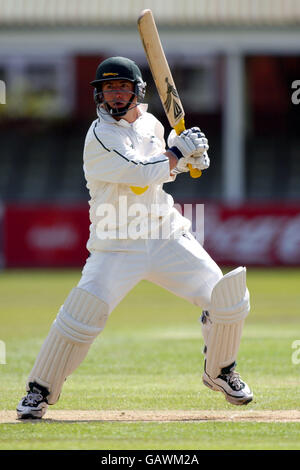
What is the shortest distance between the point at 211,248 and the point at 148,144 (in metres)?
11.4

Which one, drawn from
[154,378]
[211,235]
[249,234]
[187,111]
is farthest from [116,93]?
[187,111]

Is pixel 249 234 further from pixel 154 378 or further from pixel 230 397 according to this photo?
pixel 230 397

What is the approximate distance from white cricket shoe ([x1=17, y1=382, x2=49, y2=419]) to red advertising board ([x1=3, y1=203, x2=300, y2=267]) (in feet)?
37.9

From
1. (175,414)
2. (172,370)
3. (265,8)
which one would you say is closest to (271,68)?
(265,8)

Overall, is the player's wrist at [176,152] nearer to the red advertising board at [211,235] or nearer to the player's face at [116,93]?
the player's face at [116,93]

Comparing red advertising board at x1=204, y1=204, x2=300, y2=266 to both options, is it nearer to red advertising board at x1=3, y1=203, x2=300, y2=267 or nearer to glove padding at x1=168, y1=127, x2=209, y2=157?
red advertising board at x1=3, y1=203, x2=300, y2=267

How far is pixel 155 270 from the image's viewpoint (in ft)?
18.8

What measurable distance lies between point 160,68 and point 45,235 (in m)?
11.9

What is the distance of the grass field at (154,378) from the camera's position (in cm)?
502

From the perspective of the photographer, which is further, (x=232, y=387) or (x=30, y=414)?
(x=232, y=387)

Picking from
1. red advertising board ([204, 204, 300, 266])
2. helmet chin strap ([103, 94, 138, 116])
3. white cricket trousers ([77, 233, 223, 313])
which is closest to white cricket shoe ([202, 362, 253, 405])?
white cricket trousers ([77, 233, 223, 313])

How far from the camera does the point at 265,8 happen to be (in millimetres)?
19719

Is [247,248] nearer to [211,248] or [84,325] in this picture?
[211,248]

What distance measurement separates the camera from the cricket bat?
19.3 ft
